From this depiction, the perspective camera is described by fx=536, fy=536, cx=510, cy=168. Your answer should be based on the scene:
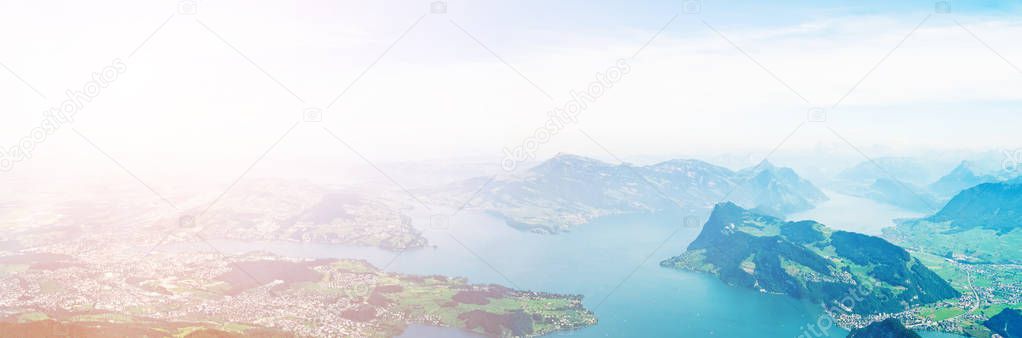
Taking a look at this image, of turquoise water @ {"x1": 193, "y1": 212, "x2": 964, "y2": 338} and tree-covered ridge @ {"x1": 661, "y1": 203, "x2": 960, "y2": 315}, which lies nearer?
turquoise water @ {"x1": 193, "y1": 212, "x2": 964, "y2": 338}

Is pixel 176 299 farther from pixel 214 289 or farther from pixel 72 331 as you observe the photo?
pixel 72 331

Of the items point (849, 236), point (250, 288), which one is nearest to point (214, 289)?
point (250, 288)

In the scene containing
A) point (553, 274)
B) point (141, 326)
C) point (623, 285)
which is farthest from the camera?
point (553, 274)

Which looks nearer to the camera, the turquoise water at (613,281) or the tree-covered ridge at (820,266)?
the turquoise water at (613,281)
